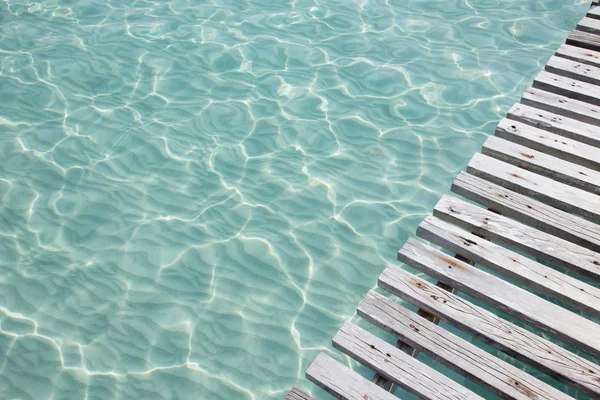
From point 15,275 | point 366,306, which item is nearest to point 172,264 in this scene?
point 15,275

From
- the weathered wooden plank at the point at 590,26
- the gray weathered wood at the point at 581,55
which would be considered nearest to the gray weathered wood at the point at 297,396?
the gray weathered wood at the point at 581,55

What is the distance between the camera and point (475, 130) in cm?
511

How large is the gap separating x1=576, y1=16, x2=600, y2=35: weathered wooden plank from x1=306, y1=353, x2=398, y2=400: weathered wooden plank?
385 cm

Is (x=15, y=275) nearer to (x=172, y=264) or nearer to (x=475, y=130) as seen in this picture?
(x=172, y=264)

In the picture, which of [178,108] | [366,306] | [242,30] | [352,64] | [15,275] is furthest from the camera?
[242,30]

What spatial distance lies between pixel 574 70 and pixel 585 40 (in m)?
0.49

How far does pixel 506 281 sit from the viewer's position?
3.50m

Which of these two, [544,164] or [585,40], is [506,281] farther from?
[585,40]

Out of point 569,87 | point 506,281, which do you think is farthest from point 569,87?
point 506,281

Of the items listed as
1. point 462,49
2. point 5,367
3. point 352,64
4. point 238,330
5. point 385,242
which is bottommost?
point 5,367

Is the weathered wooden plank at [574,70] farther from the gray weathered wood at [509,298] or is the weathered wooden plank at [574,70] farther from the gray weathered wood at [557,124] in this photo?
the gray weathered wood at [509,298]

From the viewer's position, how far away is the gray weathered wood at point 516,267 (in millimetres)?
3160

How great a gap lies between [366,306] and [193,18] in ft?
15.0

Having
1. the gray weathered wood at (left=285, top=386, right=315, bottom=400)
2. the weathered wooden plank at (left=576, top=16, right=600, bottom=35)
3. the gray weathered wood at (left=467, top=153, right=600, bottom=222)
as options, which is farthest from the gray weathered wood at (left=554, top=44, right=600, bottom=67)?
the gray weathered wood at (left=285, top=386, right=315, bottom=400)
